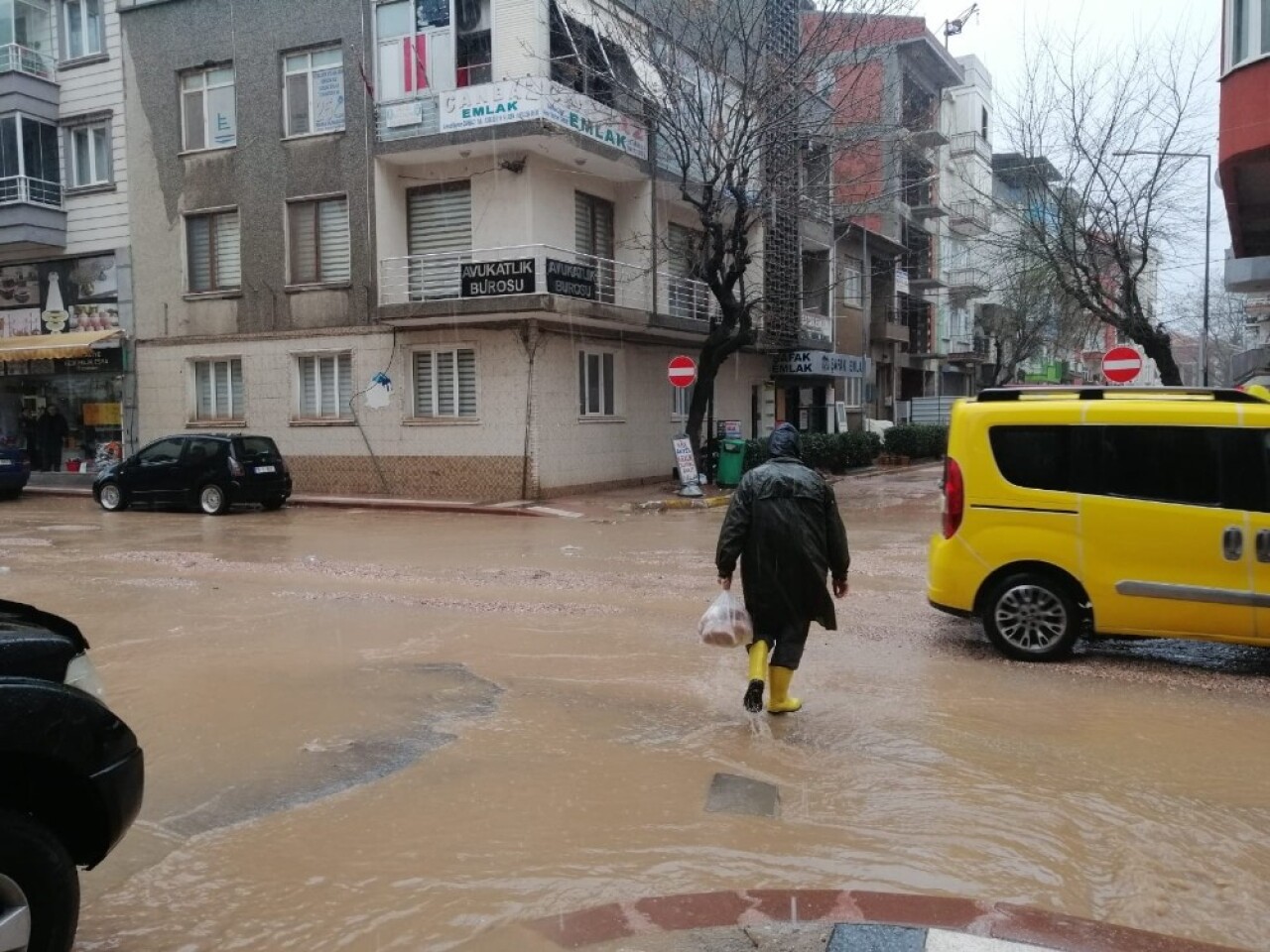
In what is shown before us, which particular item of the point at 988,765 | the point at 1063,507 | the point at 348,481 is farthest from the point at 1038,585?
the point at 348,481

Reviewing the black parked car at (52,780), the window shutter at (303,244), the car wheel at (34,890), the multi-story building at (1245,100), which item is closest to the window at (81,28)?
the window shutter at (303,244)

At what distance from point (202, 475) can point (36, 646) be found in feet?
53.2

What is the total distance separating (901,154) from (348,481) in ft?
47.5

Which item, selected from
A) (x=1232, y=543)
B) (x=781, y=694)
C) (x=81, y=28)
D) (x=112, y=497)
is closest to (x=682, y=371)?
(x=112, y=497)

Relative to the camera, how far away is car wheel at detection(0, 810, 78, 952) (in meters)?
2.59

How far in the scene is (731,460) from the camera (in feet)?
71.4

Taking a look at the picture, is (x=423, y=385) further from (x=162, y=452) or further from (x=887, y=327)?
(x=887, y=327)

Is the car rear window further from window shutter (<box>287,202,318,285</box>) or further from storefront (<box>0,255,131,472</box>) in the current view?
storefront (<box>0,255,131,472</box>)

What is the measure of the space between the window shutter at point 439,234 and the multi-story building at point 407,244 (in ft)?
0.16

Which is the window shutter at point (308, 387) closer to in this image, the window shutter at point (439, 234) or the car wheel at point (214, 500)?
the window shutter at point (439, 234)

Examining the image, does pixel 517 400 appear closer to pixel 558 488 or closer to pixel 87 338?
pixel 558 488

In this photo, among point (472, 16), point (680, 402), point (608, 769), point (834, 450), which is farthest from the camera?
point (834, 450)

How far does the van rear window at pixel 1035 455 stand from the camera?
680cm

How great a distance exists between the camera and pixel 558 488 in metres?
20.0
